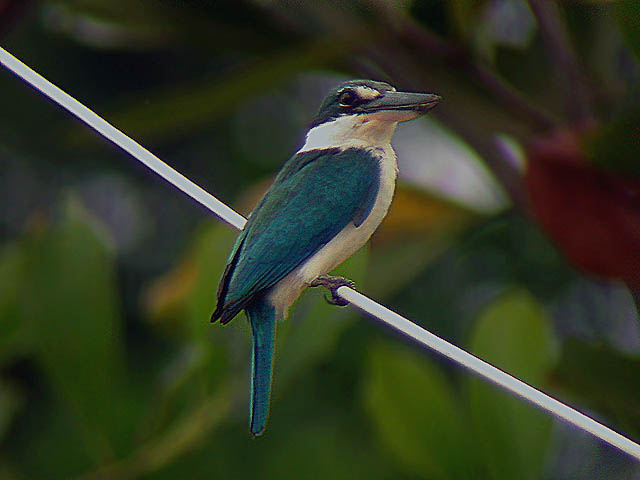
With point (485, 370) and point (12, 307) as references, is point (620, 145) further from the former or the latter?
point (12, 307)

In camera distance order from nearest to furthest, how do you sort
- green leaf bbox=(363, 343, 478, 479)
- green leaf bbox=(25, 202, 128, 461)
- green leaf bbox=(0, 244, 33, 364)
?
1. green leaf bbox=(25, 202, 128, 461)
2. green leaf bbox=(363, 343, 478, 479)
3. green leaf bbox=(0, 244, 33, 364)

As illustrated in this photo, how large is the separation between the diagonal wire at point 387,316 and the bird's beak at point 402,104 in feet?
0.17

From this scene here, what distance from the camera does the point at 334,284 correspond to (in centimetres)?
26

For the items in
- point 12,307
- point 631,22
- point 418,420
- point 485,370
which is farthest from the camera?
point 12,307

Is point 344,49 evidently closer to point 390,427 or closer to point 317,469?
point 390,427

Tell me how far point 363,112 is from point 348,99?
0.01 m

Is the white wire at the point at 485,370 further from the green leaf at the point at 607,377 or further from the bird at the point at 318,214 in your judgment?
the green leaf at the point at 607,377

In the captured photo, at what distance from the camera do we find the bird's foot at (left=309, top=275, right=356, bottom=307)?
25cm

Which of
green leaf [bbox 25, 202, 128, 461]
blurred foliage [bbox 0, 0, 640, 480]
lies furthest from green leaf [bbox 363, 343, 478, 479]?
green leaf [bbox 25, 202, 128, 461]

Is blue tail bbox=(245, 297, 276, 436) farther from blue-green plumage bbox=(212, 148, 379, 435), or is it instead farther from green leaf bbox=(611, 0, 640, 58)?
green leaf bbox=(611, 0, 640, 58)

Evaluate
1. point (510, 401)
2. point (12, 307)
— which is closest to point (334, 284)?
point (510, 401)

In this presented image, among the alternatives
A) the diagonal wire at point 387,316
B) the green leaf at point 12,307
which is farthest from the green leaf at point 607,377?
the green leaf at point 12,307

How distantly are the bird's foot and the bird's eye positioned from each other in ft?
0.19

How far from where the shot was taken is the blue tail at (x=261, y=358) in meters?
0.24
